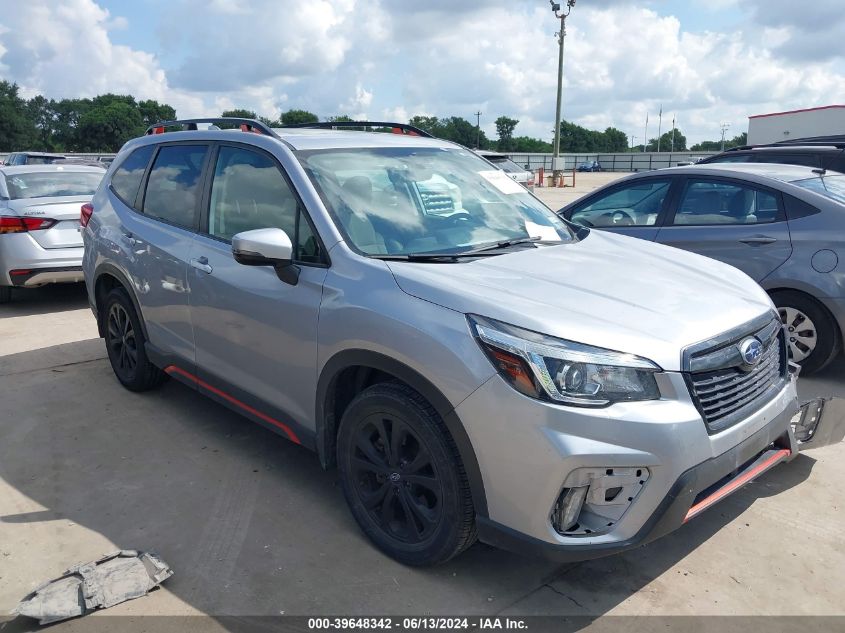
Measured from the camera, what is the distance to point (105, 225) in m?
5.15

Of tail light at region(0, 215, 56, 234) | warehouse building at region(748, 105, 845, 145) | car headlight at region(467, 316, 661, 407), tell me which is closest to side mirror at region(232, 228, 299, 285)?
car headlight at region(467, 316, 661, 407)

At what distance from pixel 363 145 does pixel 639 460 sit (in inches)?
90.0

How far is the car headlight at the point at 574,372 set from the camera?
2449 mm

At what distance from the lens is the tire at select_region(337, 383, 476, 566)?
8.89ft

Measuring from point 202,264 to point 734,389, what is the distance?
2800 millimetres

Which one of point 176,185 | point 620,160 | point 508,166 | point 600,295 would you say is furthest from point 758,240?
point 620,160

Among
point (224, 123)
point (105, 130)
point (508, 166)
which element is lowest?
point (508, 166)

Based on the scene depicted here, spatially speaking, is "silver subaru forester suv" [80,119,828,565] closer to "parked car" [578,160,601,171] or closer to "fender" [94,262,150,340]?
"fender" [94,262,150,340]

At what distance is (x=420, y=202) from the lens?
361cm

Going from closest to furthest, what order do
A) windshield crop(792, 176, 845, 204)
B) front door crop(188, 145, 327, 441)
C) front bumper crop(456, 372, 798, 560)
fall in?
front bumper crop(456, 372, 798, 560) < front door crop(188, 145, 327, 441) < windshield crop(792, 176, 845, 204)

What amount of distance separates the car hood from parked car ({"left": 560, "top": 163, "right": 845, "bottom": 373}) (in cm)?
190

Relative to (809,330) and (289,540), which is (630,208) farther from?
(289,540)

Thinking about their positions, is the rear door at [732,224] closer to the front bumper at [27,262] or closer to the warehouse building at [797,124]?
the front bumper at [27,262]

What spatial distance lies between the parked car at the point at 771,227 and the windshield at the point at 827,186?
0.01 metres
